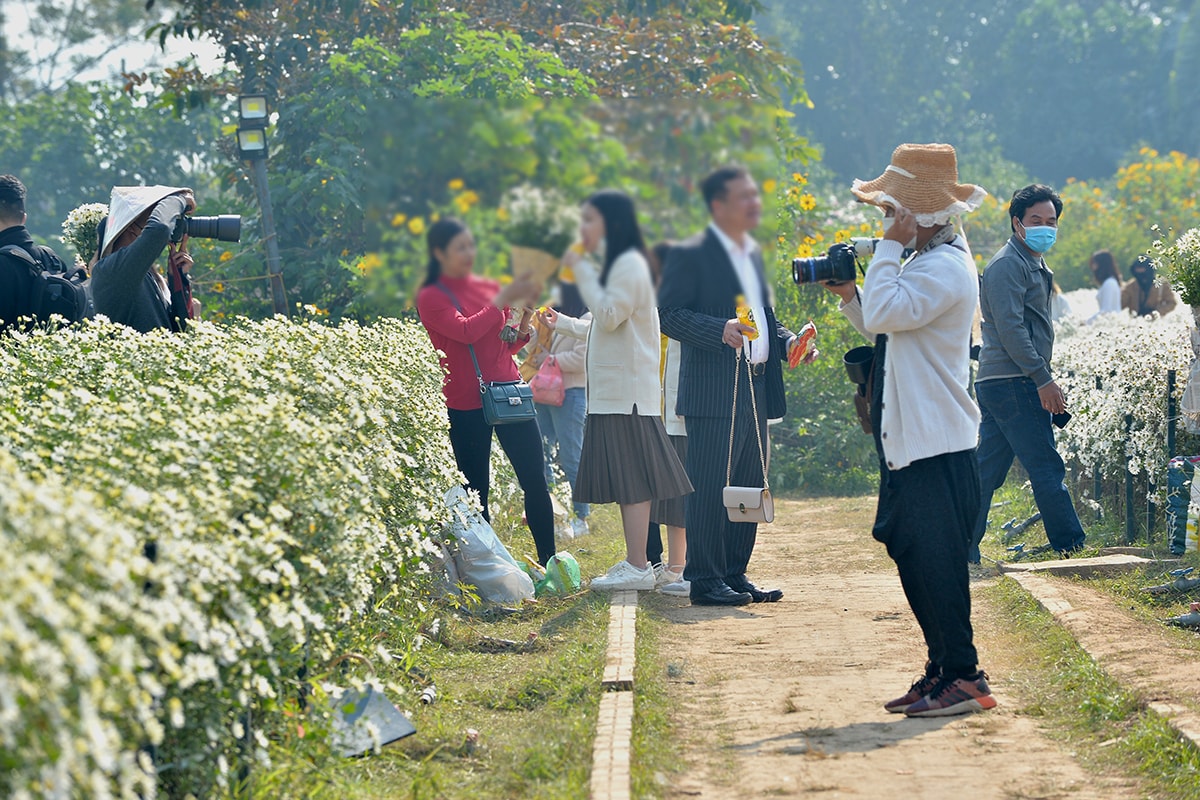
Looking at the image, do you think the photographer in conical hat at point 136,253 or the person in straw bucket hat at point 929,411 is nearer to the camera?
the person in straw bucket hat at point 929,411

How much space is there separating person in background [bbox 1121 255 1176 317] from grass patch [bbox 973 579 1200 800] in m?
7.70

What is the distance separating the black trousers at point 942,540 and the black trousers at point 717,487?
6.94 feet

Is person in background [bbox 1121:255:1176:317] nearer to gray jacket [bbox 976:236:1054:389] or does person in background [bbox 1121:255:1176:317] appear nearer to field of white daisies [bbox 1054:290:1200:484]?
field of white daisies [bbox 1054:290:1200:484]

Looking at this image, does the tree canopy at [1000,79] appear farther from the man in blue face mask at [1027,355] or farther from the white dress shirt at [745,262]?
the white dress shirt at [745,262]

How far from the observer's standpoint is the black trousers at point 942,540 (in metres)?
5.09

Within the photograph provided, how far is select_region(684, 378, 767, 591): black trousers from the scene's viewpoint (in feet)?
23.7

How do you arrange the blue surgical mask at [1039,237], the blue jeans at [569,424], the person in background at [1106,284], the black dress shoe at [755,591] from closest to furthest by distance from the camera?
1. the black dress shoe at [755,591]
2. the blue surgical mask at [1039,237]
3. the blue jeans at [569,424]
4. the person in background at [1106,284]

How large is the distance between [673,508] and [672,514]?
0.04 metres

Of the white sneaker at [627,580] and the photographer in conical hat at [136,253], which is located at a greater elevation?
the photographer in conical hat at [136,253]

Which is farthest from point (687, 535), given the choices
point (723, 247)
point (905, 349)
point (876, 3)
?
point (876, 3)

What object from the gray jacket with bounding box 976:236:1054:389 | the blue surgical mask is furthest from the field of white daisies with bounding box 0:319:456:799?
the blue surgical mask

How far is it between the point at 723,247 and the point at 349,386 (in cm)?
163

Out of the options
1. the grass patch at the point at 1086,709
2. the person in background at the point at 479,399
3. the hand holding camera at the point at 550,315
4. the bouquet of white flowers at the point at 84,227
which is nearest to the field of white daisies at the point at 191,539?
the person in background at the point at 479,399

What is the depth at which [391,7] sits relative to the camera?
48.6ft
